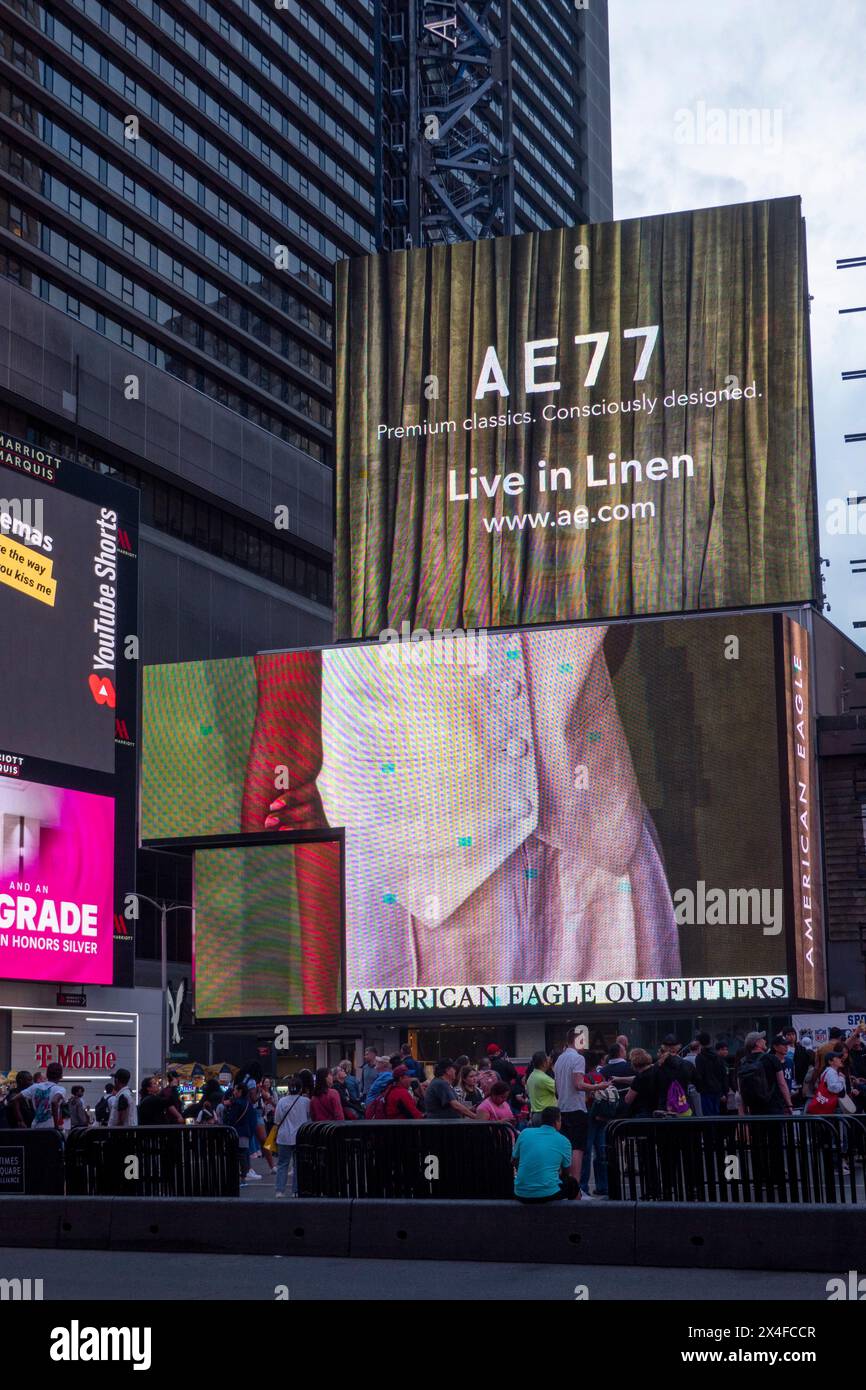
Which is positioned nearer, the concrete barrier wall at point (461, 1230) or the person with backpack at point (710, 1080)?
the concrete barrier wall at point (461, 1230)

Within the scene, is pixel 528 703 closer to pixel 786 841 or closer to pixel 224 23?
pixel 786 841

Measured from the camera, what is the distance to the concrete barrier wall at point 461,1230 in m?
15.2

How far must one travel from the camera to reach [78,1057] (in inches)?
1937

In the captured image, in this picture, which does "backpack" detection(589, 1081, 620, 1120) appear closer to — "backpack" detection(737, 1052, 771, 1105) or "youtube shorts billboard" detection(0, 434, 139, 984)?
"backpack" detection(737, 1052, 771, 1105)

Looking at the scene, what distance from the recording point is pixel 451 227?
72.4 m

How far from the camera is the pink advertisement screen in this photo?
152 ft

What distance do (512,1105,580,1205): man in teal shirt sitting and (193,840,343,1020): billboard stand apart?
1423 inches

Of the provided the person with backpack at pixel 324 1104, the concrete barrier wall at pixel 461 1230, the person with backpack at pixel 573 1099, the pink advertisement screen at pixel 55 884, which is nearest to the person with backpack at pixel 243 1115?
the person with backpack at pixel 324 1104

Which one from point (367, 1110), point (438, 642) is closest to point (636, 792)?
point (438, 642)

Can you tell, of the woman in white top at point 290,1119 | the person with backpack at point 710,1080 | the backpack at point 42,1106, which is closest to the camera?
the woman in white top at point 290,1119

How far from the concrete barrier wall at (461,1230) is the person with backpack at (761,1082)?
5321 millimetres

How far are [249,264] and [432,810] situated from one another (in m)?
44.3
